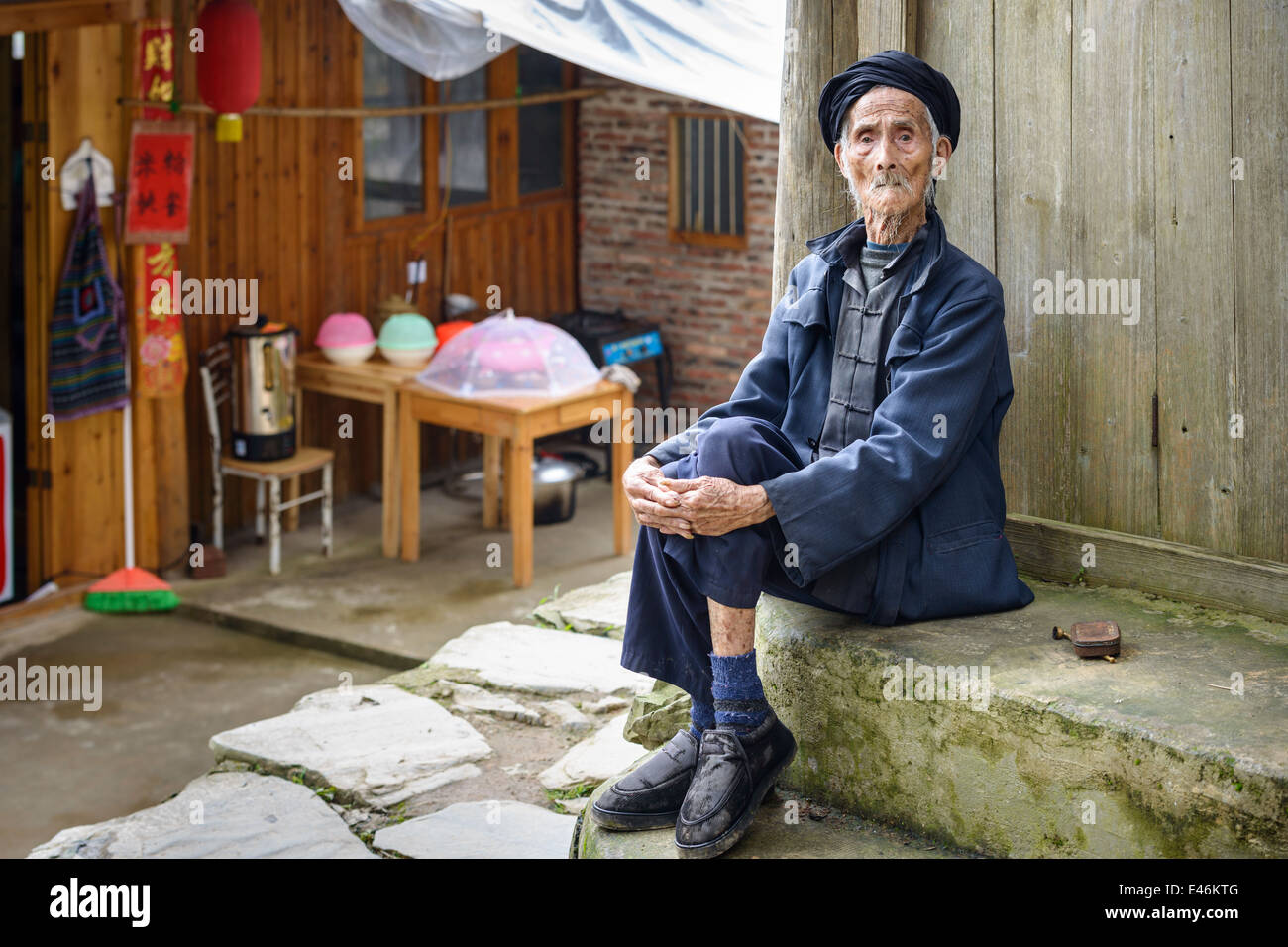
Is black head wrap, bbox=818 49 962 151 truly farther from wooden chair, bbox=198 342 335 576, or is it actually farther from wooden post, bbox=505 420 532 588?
wooden chair, bbox=198 342 335 576

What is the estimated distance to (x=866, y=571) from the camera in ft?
10.9

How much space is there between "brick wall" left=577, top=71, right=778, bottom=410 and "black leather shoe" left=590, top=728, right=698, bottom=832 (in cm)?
640

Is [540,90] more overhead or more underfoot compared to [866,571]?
more overhead

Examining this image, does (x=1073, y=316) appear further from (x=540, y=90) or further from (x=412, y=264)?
(x=540, y=90)

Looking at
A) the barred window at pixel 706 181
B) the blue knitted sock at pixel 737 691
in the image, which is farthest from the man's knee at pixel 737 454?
the barred window at pixel 706 181

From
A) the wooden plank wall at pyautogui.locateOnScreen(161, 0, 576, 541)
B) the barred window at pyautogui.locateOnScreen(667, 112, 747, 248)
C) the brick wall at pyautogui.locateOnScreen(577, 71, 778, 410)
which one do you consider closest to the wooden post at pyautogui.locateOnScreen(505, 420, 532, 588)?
the wooden plank wall at pyautogui.locateOnScreen(161, 0, 576, 541)

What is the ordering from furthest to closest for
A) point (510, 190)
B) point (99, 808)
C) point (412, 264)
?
point (510, 190) < point (412, 264) < point (99, 808)

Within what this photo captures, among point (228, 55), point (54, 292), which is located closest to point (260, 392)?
point (54, 292)

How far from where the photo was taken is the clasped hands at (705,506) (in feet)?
10.1

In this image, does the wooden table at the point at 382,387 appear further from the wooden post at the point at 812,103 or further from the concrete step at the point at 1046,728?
the concrete step at the point at 1046,728

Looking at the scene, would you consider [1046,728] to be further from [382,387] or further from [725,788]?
[382,387]
